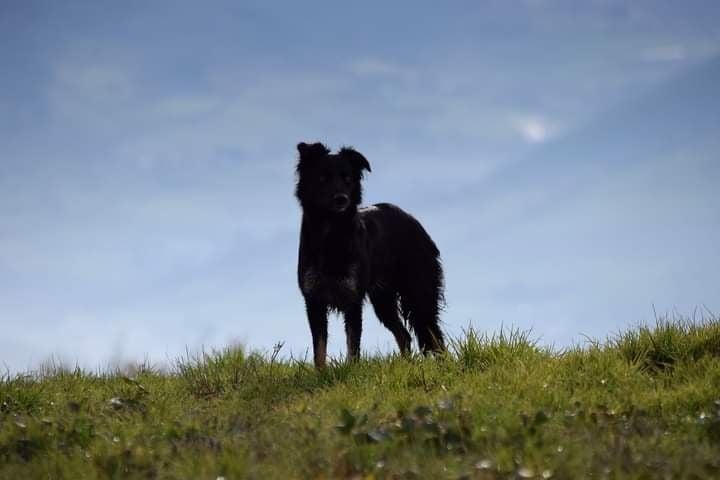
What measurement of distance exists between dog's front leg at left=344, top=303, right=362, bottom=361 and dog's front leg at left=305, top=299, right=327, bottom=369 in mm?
257

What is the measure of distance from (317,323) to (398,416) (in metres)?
2.74

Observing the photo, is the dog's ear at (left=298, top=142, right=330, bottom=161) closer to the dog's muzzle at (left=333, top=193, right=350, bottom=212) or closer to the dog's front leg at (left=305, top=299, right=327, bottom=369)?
the dog's muzzle at (left=333, top=193, right=350, bottom=212)

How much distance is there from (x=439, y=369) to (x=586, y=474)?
306 cm

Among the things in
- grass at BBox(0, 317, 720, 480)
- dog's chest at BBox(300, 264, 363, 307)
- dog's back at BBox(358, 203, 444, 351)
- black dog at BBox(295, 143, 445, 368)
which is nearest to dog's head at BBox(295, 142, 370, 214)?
black dog at BBox(295, 143, 445, 368)

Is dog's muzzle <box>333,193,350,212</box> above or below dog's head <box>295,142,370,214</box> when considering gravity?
below

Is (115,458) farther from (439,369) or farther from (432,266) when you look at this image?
(432,266)

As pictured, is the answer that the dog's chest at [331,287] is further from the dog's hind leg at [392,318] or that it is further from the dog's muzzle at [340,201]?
the dog's hind leg at [392,318]

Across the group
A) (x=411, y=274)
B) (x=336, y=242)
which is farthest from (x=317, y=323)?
(x=411, y=274)

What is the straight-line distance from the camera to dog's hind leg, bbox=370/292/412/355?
1011cm

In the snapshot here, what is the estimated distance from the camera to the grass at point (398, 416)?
16.7 ft

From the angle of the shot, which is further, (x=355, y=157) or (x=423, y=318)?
(x=423, y=318)

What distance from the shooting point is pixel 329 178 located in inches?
341

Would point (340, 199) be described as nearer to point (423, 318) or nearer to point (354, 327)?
point (354, 327)

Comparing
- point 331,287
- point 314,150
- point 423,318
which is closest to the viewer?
point 331,287
